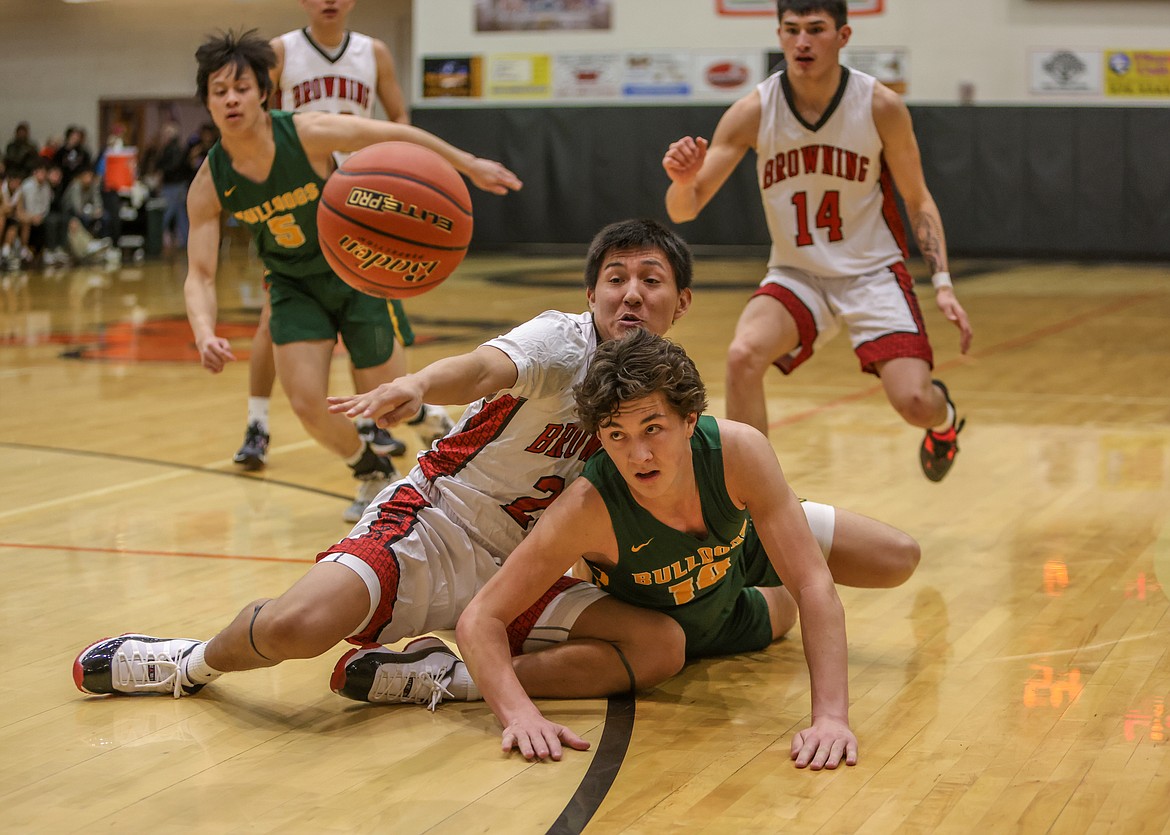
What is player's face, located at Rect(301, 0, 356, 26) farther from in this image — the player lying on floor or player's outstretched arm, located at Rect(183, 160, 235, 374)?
the player lying on floor

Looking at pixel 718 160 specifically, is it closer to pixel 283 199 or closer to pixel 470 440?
pixel 283 199

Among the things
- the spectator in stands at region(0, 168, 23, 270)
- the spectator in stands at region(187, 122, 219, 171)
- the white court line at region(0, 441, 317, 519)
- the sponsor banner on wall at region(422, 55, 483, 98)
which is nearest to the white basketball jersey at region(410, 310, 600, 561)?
the white court line at region(0, 441, 317, 519)

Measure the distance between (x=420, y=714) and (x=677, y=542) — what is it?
723mm

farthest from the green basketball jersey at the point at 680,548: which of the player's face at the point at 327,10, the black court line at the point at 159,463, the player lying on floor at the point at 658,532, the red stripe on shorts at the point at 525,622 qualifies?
the player's face at the point at 327,10

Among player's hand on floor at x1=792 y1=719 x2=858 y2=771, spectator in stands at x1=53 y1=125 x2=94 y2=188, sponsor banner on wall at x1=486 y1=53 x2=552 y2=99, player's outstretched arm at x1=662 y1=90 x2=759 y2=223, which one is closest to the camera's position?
player's hand on floor at x1=792 y1=719 x2=858 y2=771

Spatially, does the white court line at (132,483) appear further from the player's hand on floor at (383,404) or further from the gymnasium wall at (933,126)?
the gymnasium wall at (933,126)

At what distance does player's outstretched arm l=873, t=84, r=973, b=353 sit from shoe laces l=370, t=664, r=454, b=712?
8.30ft

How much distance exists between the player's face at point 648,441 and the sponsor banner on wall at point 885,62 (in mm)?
15411

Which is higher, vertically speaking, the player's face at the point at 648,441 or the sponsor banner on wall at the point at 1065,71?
the sponsor banner on wall at the point at 1065,71

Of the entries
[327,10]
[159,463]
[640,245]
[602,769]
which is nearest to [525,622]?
[602,769]

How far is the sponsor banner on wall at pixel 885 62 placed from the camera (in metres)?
17.6

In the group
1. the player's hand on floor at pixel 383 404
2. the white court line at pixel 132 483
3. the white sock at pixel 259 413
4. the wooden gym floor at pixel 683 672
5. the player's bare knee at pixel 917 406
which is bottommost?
the wooden gym floor at pixel 683 672

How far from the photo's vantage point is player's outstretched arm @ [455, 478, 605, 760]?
3186 millimetres

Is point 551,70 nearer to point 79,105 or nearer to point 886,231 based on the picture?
point 79,105
